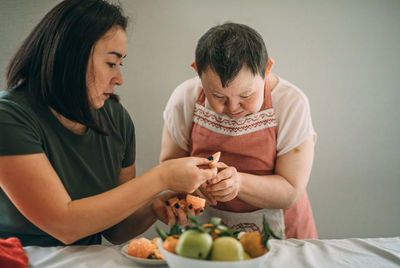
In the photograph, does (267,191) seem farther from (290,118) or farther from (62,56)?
(62,56)

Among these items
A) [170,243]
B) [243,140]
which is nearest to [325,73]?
[243,140]

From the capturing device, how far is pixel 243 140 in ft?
4.91

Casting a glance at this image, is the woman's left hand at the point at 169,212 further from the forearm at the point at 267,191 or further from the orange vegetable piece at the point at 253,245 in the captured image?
the orange vegetable piece at the point at 253,245

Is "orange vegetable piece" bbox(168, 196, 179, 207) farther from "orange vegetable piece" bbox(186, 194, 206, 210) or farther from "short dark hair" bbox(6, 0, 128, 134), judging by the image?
"short dark hair" bbox(6, 0, 128, 134)

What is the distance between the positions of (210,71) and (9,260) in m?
0.86

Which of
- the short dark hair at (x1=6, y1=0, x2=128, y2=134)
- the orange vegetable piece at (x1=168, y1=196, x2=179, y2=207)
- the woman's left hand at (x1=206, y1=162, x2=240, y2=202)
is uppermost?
the short dark hair at (x1=6, y1=0, x2=128, y2=134)

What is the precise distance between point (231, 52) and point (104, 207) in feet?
2.23

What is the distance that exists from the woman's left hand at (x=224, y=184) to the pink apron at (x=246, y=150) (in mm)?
177

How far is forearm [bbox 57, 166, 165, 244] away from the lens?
3.31ft

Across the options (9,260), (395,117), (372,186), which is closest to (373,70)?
(395,117)

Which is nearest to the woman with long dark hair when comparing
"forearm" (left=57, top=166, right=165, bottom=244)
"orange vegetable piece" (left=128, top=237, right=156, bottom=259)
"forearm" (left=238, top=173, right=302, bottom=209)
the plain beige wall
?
"forearm" (left=57, top=166, right=165, bottom=244)

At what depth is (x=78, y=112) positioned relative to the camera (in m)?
1.18

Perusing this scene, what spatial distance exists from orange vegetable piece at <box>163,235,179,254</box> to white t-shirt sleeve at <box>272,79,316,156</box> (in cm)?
84

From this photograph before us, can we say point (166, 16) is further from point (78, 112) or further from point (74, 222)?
point (74, 222)
